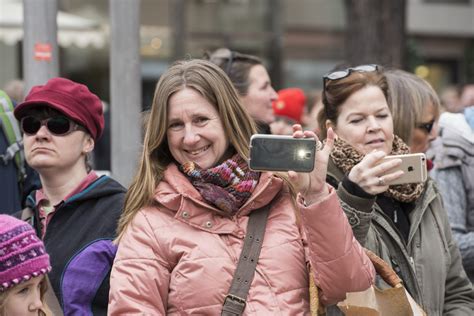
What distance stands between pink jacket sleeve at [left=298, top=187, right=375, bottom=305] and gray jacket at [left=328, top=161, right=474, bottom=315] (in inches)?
14.2

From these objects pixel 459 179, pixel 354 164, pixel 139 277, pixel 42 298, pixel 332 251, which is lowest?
pixel 42 298

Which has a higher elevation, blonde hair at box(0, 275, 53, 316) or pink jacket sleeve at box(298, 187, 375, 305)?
pink jacket sleeve at box(298, 187, 375, 305)

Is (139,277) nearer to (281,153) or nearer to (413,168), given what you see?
(281,153)

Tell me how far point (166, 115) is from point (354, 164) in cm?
83

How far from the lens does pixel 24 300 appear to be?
347 centimetres

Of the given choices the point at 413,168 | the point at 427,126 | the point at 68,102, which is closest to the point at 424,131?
the point at 427,126

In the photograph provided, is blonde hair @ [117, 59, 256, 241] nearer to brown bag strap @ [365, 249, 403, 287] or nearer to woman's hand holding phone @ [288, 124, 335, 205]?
woman's hand holding phone @ [288, 124, 335, 205]

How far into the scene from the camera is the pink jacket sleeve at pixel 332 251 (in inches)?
126

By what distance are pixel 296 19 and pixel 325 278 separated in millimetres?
16903


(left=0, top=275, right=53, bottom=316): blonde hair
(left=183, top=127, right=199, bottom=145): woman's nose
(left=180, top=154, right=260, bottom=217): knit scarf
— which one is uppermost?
(left=183, top=127, right=199, bottom=145): woman's nose

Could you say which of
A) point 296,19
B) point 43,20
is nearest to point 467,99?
point 43,20

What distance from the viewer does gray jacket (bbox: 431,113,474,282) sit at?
16.1 ft

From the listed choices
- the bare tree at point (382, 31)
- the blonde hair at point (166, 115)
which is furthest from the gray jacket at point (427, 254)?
the bare tree at point (382, 31)

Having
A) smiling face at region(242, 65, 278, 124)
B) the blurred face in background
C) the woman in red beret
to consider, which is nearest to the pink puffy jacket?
the woman in red beret
